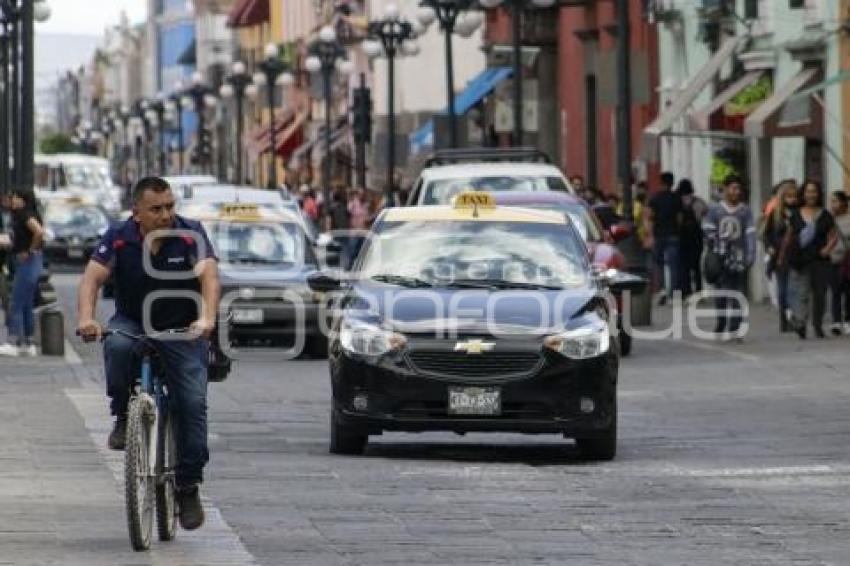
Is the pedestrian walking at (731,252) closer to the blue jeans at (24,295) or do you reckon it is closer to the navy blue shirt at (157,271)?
the blue jeans at (24,295)

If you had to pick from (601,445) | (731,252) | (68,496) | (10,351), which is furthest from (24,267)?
(68,496)

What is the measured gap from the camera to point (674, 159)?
172 feet

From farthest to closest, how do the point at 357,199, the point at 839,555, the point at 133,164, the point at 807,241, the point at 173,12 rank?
the point at 173,12 → the point at 133,164 → the point at 357,199 → the point at 807,241 → the point at 839,555

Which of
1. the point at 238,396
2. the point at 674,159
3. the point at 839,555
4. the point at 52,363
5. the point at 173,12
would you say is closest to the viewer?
the point at 839,555

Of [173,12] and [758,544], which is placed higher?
[173,12]

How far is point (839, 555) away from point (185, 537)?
2943 mm

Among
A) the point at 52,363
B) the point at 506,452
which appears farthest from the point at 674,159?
the point at 506,452

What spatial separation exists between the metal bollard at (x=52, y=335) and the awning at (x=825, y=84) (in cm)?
971

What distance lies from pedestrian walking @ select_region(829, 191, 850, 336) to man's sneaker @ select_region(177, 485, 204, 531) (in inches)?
777

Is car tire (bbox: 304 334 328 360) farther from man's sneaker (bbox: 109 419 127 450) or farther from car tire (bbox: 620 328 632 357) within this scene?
man's sneaker (bbox: 109 419 127 450)

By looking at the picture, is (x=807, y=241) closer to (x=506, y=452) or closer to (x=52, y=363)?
(x=52, y=363)

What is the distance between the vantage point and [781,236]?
111 ft

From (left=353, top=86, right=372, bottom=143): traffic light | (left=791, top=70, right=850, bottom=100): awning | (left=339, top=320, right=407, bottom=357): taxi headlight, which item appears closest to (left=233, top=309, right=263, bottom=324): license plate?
(left=791, top=70, right=850, bottom=100): awning

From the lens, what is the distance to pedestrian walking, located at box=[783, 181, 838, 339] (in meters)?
33.2
